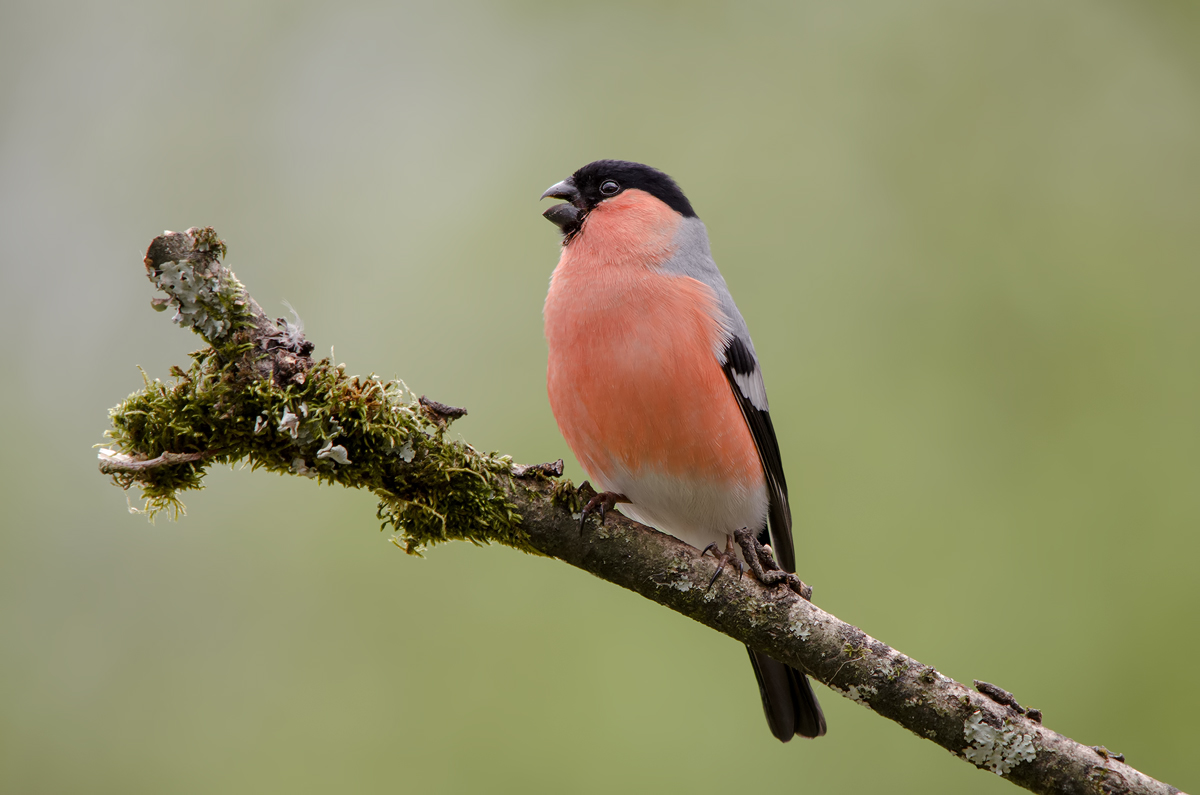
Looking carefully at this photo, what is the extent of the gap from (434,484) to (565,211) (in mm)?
1838

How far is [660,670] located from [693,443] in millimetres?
2170

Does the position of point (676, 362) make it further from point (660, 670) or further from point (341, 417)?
point (660, 670)

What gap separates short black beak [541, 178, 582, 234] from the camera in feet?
12.8

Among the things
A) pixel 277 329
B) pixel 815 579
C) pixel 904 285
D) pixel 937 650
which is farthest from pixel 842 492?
pixel 277 329

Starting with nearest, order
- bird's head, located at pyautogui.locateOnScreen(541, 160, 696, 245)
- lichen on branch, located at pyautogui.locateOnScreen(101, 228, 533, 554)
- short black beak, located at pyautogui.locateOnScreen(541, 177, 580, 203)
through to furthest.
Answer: lichen on branch, located at pyautogui.locateOnScreen(101, 228, 533, 554) < bird's head, located at pyautogui.locateOnScreen(541, 160, 696, 245) < short black beak, located at pyautogui.locateOnScreen(541, 177, 580, 203)

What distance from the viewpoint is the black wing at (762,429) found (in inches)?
136

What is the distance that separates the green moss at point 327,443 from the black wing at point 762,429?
48.5 inches

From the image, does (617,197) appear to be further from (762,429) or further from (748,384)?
(762,429)

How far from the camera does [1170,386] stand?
5.34 metres

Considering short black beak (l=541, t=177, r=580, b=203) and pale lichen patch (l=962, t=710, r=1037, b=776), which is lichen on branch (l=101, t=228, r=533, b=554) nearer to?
pale lichen patch (l=962, t=710, r=1037, b=776)

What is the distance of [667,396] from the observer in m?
3.11

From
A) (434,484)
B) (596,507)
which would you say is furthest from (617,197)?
(434,484)

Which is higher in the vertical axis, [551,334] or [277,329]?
[551,334]

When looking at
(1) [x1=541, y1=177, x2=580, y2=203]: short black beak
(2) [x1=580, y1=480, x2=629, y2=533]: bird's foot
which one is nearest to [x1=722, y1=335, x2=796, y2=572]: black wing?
(2) [x1=580, y1=480, x2=629, y2=533]: bird's foot
